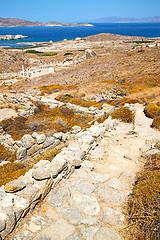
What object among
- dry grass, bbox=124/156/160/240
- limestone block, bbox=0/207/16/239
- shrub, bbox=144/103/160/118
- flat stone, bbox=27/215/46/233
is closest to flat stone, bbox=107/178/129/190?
dry grass, bbox=124/156/160/240

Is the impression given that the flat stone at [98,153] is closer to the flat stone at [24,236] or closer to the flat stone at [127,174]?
the flat stone at [127,174]

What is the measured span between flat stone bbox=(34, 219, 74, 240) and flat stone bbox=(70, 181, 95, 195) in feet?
4.27

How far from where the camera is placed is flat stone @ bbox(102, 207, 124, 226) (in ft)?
14.5

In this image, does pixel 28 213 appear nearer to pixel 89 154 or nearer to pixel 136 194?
pixel 136 194

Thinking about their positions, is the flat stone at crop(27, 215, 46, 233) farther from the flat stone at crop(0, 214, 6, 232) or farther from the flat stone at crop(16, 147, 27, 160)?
the flat stone at crop(16, 147, 27, 160)

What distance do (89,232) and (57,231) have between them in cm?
74

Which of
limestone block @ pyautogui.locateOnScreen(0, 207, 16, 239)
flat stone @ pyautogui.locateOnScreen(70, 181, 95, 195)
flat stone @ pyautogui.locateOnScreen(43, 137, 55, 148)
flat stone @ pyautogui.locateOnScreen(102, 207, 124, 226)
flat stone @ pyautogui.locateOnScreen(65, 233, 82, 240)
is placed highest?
limestone block @ pyautogui.locateOnScreen(0, 207, 16, 239)

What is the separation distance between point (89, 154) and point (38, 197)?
145 inches

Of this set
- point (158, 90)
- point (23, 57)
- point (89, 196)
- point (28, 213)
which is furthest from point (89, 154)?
point (23, 57)

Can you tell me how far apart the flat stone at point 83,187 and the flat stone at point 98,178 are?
0.32 meters

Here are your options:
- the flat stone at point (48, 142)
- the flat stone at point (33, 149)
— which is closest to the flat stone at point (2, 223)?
the flat stone at point (33, 149)

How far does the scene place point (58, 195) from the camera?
5281mm

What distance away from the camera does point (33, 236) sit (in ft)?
13.1

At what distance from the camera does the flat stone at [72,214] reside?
4.46m
